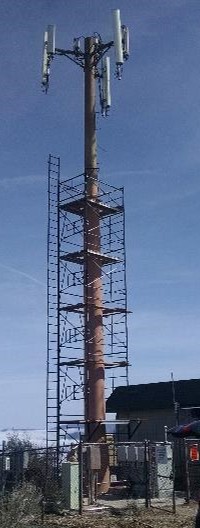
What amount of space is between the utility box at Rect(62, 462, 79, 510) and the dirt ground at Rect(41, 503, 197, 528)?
165cm

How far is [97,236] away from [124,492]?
13586mm

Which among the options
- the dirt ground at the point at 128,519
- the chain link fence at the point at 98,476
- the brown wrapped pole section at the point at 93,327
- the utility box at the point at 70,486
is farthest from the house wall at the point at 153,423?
the dirt ground at the point at 128,519

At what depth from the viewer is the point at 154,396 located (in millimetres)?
40500

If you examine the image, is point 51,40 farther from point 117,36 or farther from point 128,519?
point 128,519

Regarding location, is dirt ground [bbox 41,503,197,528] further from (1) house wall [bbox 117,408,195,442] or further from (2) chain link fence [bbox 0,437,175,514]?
(1) house wall [bbox 117,408,195,442]

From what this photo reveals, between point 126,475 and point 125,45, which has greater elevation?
point 125,45

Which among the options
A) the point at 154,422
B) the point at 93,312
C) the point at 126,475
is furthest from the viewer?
the point at 154,422

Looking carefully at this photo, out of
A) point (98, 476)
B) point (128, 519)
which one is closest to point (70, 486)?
point (128, 519)

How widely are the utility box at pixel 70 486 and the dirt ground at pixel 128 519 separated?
1.65 m

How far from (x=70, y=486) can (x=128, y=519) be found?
4047mm

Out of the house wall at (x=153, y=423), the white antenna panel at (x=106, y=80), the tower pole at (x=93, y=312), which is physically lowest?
the house wall at (x=153, y=423)

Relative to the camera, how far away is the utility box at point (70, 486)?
2375 cm

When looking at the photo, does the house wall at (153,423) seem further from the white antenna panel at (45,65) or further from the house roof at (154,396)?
the white antenna panel at (45,65)

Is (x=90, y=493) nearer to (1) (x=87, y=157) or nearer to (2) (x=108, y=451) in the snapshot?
(2) (x=108, y=451)
